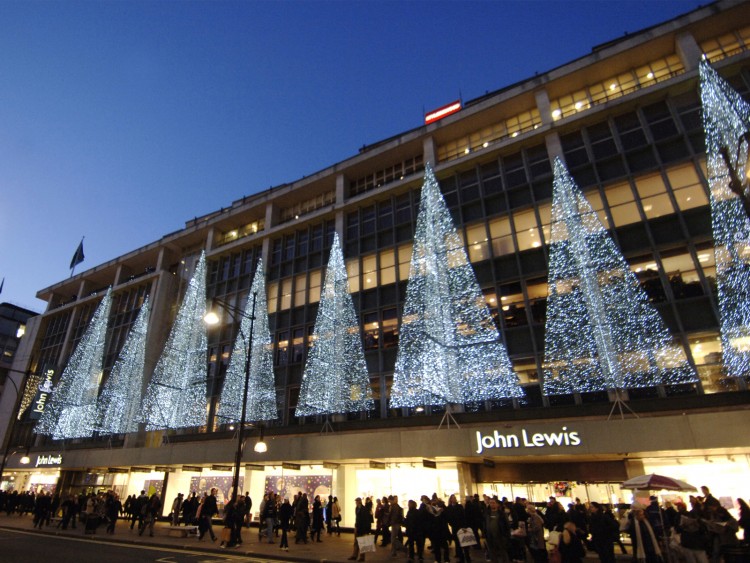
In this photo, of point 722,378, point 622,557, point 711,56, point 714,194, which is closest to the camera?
point 622,557

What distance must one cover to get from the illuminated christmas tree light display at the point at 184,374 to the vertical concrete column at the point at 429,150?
67.5ft

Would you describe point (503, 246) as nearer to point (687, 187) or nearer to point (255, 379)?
point (687, 187)

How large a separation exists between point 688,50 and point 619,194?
8690 mm

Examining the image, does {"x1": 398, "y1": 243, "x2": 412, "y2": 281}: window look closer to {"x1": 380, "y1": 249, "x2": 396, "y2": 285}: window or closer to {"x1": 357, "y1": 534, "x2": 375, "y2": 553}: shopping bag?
{"x1": 380, "y1": 249, "x2": 396, "y2": 285}: window

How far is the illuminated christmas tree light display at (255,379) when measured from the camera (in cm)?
2736

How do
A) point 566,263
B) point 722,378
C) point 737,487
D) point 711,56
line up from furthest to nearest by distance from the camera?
point 711,56 → point 566,263 → point 722,378 → point 737,487

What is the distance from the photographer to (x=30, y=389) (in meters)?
45.9

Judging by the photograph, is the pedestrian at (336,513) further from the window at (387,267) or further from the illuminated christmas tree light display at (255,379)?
the window at (387,267)

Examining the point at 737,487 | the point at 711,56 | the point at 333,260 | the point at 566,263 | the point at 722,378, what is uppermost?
the point at 711,56

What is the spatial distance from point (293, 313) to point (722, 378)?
23.2 metres

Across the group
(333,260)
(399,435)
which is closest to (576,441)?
(399,435)

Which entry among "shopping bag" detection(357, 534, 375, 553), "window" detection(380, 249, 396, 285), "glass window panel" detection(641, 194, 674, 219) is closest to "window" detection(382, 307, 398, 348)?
"window" detection(380, 249, 396, 285)

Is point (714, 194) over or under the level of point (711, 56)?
under

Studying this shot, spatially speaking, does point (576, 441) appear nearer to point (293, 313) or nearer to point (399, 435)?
point (399, 435)
